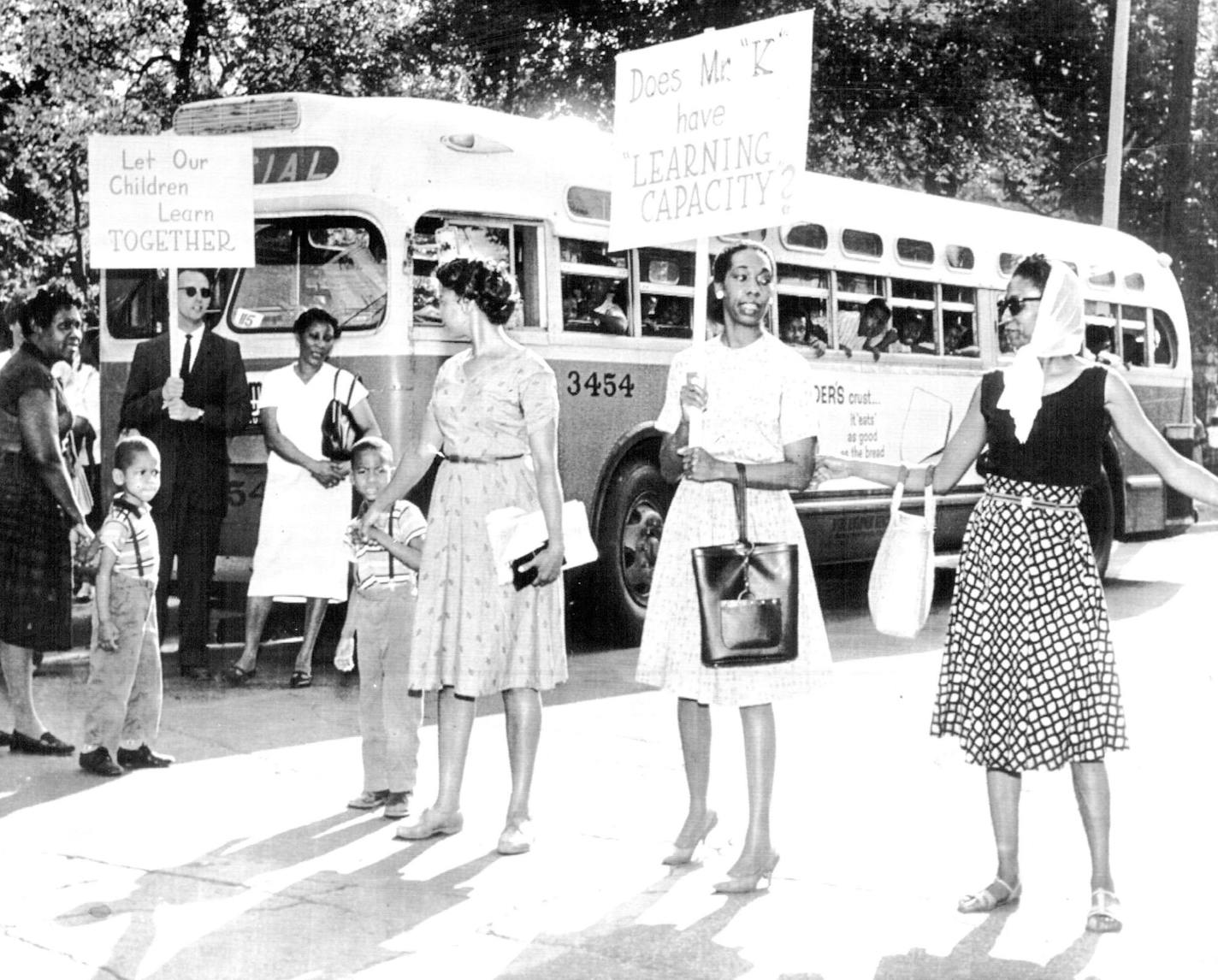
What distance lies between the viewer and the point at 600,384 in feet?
37.6

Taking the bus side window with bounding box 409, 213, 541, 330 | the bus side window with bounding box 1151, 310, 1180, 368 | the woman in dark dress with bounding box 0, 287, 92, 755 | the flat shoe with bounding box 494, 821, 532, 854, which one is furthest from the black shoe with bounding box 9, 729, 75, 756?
the bus side window with bounding box 1151, 310, 1180, 368

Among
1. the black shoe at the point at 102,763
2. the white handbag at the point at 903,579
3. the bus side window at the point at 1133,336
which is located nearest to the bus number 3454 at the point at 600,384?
the black shoe at the point at 102,763

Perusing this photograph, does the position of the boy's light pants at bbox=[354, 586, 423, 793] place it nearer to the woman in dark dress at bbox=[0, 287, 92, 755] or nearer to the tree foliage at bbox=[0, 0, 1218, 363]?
the woman in dark dress at bbox=[0, 287, 92, 755]

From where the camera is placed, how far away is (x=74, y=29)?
29.4m

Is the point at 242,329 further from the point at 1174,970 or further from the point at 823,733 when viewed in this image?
the point at 1174,970

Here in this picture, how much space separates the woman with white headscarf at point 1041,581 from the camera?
5395 millimetres

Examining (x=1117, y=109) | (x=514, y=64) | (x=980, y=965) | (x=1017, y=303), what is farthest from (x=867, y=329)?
(x=514, y=64)

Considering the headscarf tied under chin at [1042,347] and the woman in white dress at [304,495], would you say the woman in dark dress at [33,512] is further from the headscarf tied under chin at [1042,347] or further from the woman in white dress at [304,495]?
the headscarf tied under chin at [1042,347]

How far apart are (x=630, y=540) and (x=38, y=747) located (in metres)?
4.55

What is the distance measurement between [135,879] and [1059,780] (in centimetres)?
363

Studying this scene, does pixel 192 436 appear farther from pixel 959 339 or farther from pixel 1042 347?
pixel 959 339

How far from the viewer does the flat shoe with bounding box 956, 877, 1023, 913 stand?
5445 mm

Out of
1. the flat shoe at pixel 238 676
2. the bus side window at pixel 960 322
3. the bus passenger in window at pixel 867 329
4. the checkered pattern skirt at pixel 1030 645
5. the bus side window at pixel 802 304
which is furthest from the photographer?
the bus side window at pixel 960 322

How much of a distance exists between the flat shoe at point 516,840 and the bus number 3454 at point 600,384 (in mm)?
5200
